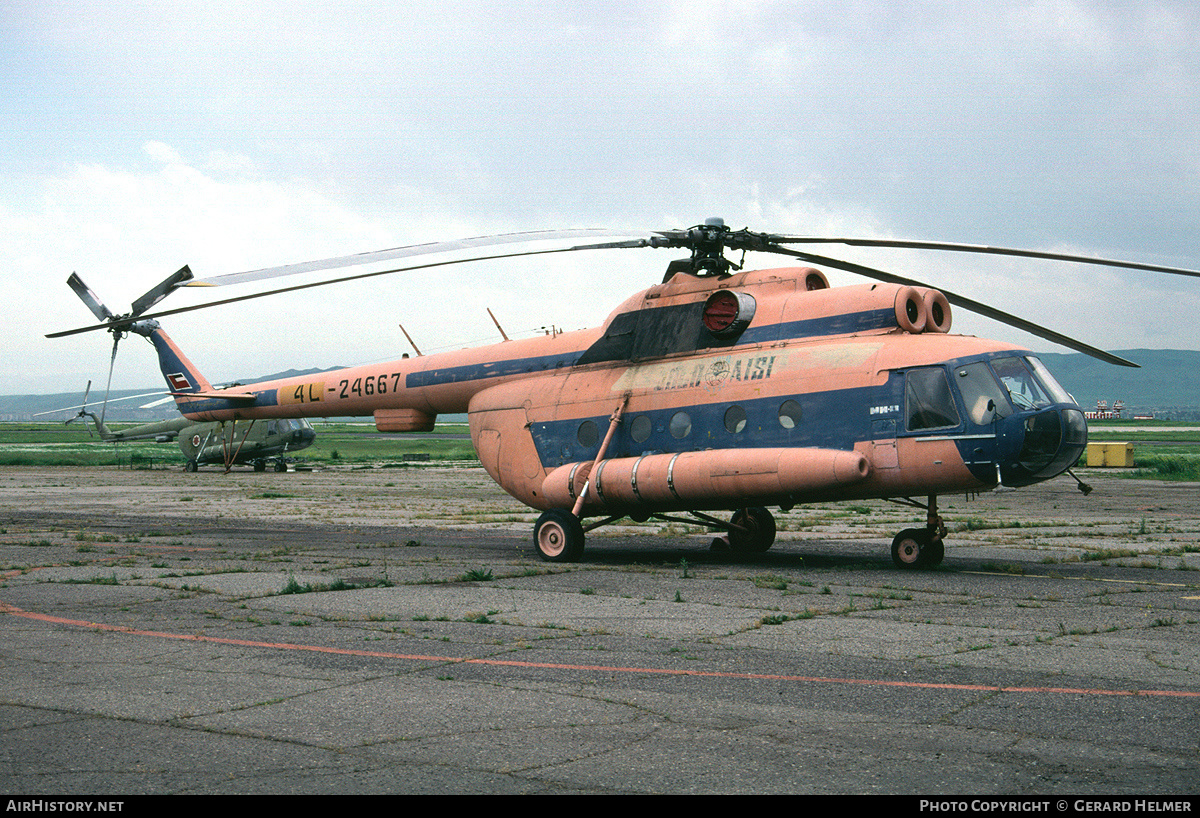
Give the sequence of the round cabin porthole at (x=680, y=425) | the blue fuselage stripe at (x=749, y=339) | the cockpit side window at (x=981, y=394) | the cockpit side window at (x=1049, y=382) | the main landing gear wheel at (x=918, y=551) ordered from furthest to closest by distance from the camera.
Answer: the round cabin porthole at (x=680, y=425), the blue fuselage stripe at (x=749, y=339), the main landing gear wheel at (x=918, y=551), the cockpit side window at (x=1049, y=382), the cockpit side window at (x=981, y=394)

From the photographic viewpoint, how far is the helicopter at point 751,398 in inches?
515

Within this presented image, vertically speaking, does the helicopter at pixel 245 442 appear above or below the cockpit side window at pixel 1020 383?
below

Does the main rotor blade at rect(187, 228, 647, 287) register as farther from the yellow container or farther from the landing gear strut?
the yellow container

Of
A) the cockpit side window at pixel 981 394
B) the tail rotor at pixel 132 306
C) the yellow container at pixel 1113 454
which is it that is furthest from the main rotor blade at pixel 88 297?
the yellow container at pixel 1113 454

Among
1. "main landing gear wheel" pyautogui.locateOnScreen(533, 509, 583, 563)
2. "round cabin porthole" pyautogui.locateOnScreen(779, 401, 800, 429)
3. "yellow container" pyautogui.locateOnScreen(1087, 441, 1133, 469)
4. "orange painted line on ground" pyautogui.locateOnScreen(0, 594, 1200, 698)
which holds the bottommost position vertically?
"orange painted line on ground" pyautogui.locateOnScreen(0, 594, 1200, 698)

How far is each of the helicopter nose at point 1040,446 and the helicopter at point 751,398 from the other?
2 centimetres

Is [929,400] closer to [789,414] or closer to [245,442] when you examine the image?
[789,414]

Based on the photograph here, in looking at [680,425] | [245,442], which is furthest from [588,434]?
[245,442]

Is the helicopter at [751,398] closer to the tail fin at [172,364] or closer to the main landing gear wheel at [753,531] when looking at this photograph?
the main landing gear wheel at [753,531]

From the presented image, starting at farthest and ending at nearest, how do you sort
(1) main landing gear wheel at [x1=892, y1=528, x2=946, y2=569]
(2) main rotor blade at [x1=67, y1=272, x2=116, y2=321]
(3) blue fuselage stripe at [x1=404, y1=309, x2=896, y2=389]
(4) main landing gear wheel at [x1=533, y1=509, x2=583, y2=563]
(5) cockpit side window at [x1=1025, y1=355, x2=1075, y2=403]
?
(2) main rotor blade at [x1=67, y1=272, x2=116, y2=321]
(4) main landing gear wheel at [x1=533, y1=509, x2=583, y2=563]
(3) blue fuselage stripe at [x1=404, y1=309, x2=896, y2=389]
(1) main landing gear wheel at [x1=892, y1=528, x2=946, y2=569]
(5) cockpit side window at [x1=1025, y1=355, x2=1075, y2=403]

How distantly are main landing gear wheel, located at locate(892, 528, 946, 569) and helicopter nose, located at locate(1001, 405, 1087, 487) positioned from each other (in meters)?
1.59

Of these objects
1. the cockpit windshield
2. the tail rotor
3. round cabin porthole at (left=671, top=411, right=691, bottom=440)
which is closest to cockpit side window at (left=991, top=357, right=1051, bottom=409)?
the cockpit windshield

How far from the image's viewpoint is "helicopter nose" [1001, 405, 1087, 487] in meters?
12.6
